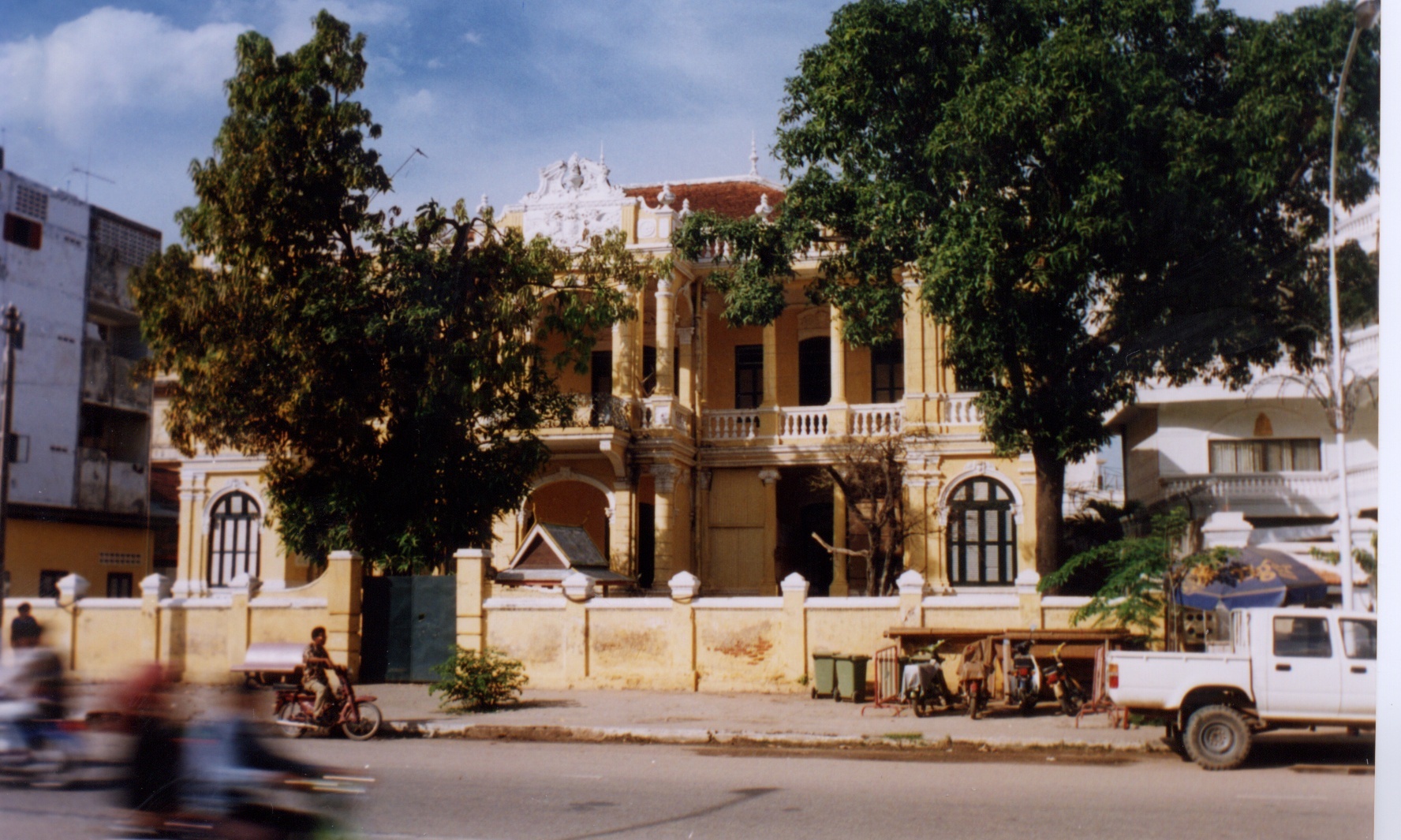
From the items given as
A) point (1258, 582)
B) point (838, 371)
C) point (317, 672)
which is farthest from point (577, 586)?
point (1258, 582)

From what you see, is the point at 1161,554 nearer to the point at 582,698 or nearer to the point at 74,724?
the point at 582,698

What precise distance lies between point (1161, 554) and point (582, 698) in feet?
25.0

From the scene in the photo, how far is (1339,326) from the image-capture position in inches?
419

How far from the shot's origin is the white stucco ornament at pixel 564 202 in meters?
21.8

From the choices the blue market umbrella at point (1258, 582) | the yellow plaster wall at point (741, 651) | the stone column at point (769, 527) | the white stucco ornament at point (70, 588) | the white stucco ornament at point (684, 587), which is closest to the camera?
the white stucco ornament at point (70, 588)

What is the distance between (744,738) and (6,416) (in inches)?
312

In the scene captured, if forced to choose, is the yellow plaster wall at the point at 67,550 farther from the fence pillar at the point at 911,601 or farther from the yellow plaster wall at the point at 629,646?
the fence pillar at the point at 911,601

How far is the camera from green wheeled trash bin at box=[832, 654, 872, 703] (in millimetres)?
15727

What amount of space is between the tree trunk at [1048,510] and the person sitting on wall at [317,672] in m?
9.90

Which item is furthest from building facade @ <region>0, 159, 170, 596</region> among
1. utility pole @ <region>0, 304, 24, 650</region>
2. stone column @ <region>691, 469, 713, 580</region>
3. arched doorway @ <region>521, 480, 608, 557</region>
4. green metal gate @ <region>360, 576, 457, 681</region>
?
stone column @ <region>691, 469, 713, 580</region>

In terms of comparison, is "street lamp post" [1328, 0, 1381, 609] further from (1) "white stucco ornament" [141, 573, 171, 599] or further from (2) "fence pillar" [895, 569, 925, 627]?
(1) "white stucco ornament" [141, 573, 171, 599]

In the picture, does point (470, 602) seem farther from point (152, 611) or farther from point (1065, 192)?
point (1065, 192)

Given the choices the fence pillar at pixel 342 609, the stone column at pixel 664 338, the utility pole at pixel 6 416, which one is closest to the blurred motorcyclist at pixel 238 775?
the utility pole at pixel 6 416

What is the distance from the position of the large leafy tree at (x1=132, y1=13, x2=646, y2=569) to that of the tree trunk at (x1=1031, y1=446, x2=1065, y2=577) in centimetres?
713
